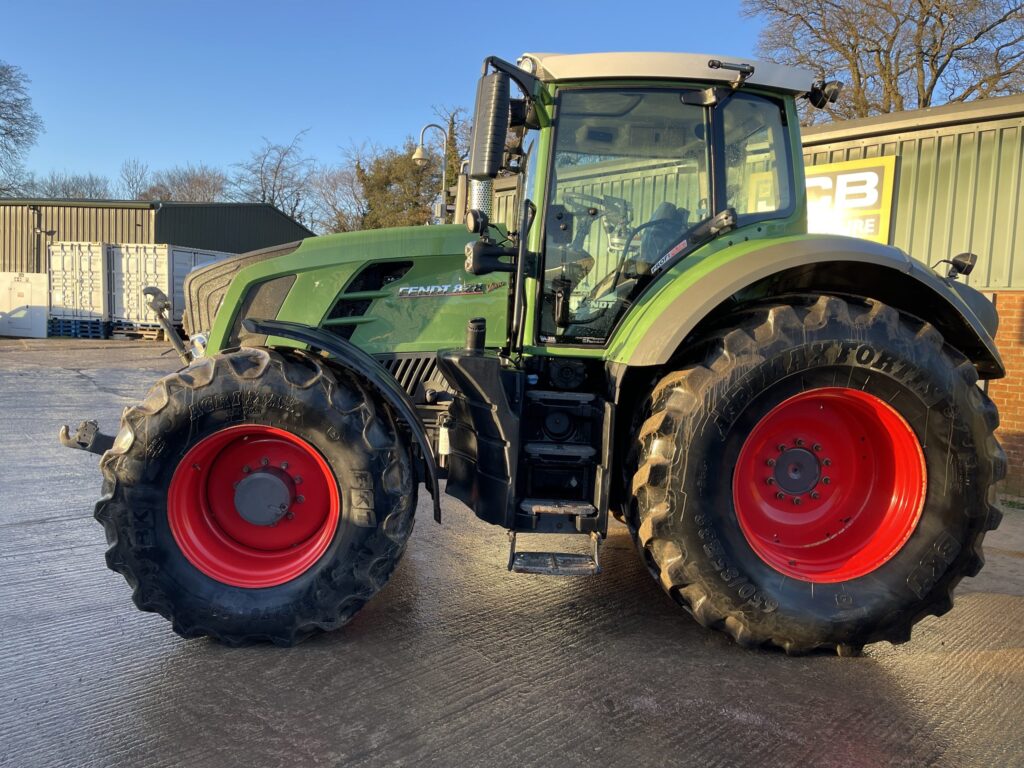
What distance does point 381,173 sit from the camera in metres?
30.2

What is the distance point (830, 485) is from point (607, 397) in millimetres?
1159

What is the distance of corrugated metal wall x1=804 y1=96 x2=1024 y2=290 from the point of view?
623 cm

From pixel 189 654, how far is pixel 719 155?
3.18 meters

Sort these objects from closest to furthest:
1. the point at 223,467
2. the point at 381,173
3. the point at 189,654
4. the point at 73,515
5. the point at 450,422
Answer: the point at 189,654 → the point at 223,467 → the point at 450,422 → the point at 73,515 → the point at 381,173

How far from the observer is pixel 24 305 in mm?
22984

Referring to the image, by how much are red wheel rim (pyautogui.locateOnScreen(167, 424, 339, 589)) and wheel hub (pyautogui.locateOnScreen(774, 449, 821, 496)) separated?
1989 millimetres

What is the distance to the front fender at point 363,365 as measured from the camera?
10.1 feet

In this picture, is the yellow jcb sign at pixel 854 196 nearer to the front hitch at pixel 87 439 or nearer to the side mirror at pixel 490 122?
the side mirror at pixel 490 122

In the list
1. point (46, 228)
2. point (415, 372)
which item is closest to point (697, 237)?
point (415, 372)

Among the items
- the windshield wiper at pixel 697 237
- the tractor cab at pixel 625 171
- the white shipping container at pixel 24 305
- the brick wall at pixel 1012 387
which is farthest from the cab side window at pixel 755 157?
the white shipping container at pixel 24 305

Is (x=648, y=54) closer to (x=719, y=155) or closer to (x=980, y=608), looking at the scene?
(x=719, y=155)

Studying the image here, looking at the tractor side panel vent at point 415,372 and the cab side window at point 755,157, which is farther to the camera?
the tractor side panel vent at point 415,372

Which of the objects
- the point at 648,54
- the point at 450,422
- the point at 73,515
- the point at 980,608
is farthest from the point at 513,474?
the point at 73,515

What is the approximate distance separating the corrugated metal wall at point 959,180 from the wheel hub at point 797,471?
435 cm
